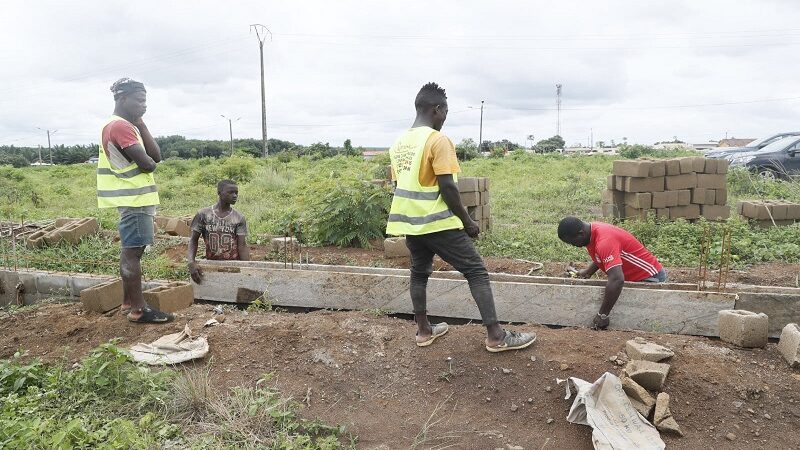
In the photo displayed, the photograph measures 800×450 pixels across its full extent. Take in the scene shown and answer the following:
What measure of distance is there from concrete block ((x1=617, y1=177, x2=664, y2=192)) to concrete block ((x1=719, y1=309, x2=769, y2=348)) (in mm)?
5939

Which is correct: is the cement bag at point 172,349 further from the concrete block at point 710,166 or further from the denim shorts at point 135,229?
the concrete block at point 710,166

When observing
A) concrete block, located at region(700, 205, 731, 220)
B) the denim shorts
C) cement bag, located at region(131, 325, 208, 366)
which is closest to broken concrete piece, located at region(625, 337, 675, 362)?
cement bag, located at region(131, 325, 208, 366)

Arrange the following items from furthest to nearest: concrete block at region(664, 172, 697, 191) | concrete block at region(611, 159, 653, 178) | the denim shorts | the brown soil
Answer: concrete block at region(664, 172, 697, 191) → concrete block at region(611, 159, 653, 178) → the brown soil → the denim shorts

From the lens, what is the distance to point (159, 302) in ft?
17.1

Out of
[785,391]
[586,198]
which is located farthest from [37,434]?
[586,198]

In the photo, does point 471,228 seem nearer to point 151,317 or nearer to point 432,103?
point 432,103

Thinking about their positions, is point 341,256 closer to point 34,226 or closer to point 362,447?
point 362,447

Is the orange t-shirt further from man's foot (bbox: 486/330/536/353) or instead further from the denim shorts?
the denim shorts

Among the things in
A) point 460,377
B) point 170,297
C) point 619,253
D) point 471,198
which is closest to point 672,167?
point 471,198

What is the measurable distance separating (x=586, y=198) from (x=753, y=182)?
3399 millimetres

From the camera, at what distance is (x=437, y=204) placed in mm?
3996

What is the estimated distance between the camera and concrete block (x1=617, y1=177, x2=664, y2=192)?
32.5 feet

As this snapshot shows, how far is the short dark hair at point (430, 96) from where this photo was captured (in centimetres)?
405

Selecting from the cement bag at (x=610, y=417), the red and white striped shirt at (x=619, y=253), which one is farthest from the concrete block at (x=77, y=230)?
the cement bag at (x=610, y=417)
